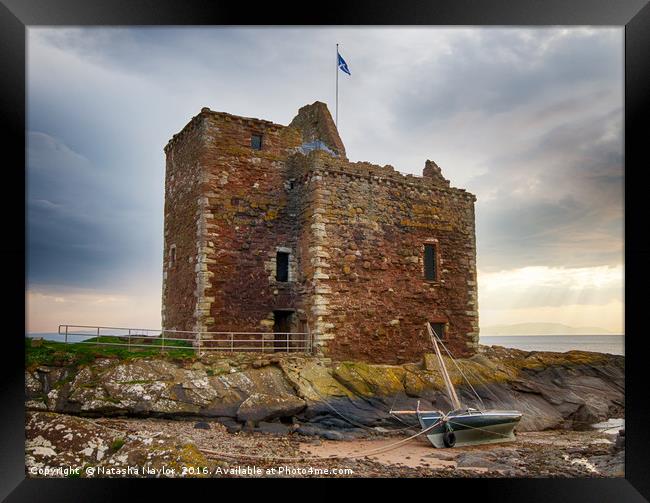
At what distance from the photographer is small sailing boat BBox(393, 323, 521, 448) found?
15812 mm

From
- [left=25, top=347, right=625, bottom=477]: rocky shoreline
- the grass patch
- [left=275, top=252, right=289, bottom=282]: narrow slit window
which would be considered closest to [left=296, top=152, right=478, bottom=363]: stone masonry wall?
[left=25, top=347, right=625, bottom=477]: rocky shoreline

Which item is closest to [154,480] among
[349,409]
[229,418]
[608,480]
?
[229,418]

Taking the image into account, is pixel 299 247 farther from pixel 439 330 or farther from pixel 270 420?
pixel 270 420

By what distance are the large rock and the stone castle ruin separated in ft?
7.58

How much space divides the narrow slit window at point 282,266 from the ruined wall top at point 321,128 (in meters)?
5.35

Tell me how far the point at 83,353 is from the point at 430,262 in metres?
11.7

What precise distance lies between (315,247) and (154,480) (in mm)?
8739

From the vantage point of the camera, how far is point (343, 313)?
18.3 meters

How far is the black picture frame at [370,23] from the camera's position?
11180 mm

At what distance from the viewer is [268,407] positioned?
50.8 feet

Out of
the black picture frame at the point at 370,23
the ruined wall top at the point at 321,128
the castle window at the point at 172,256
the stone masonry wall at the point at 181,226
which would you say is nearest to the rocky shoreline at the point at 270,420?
the black picture frame at the point at 370,23

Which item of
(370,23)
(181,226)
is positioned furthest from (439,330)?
(370,23)
